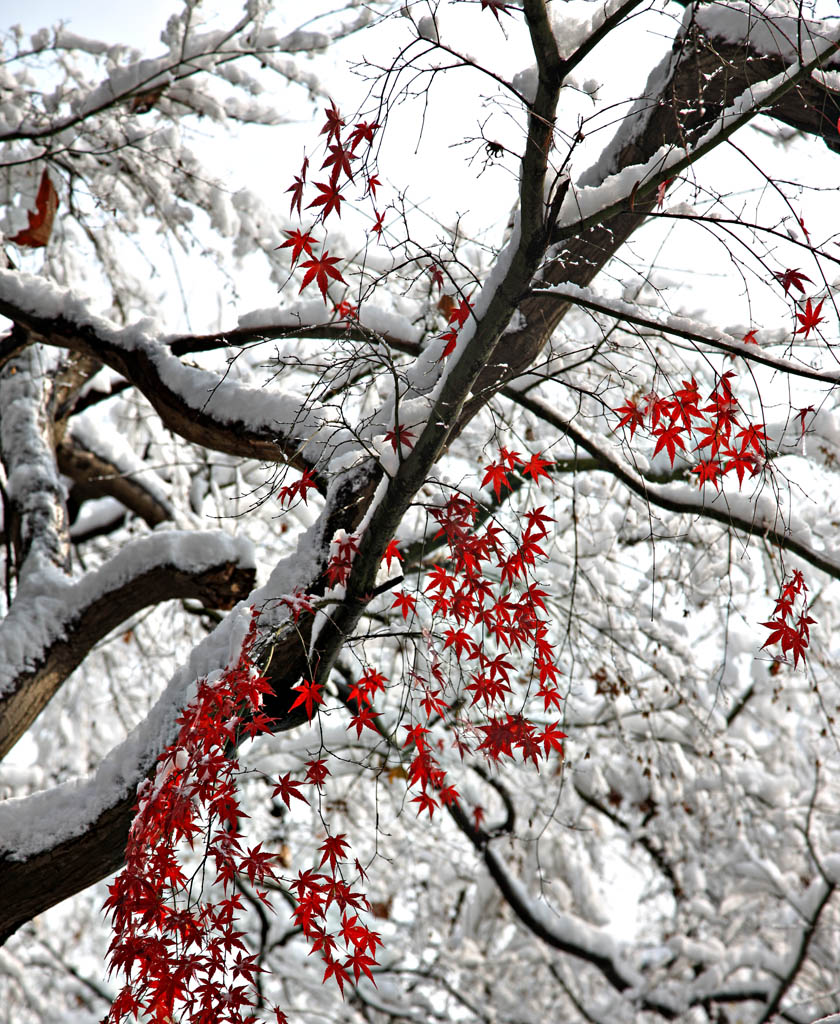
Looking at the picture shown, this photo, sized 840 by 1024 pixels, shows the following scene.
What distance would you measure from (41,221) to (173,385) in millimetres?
1636

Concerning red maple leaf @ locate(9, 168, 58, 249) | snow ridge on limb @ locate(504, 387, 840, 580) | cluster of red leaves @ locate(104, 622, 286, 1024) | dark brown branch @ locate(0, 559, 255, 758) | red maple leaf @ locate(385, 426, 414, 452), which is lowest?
cluster of red leaves @ locate(104, 622, 286, 1024)

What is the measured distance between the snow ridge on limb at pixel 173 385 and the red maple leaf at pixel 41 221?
24.1 inches

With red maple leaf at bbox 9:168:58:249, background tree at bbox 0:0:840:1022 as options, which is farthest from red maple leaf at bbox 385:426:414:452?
red maple leaf at bbox 9:168:58:249

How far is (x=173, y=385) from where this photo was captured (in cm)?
322

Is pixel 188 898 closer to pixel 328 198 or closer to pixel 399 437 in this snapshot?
pixel 399 437

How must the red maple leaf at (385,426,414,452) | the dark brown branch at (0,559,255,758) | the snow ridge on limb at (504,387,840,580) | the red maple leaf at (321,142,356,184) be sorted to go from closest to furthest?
the red maple leaf at (321,142,356,184)
the red maple leaf at (385,426,414,452)
the snow ridge on limb at (504,387,840,580)
the dark brown branch at (0,559,255,758)

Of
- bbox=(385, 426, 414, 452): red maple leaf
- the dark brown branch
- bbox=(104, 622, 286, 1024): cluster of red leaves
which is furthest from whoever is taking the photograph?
the dark brown branch

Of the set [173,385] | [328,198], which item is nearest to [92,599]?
[173,385]

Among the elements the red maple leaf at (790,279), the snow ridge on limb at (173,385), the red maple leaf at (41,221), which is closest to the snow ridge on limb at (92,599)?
the snow ridge on limb at (173,385)

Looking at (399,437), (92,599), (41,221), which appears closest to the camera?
(399,437)

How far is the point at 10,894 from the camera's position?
2730 mm

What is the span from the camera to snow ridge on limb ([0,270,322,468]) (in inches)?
117

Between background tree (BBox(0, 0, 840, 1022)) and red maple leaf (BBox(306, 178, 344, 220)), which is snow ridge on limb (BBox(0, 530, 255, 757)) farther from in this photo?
red maple leaf (BBox(306, 178, 344, 220))

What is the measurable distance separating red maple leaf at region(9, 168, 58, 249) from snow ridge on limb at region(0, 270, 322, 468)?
0.61 metres
